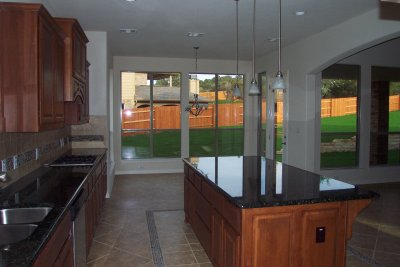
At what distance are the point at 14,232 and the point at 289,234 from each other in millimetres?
1771

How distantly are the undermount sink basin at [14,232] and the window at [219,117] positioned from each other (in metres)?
6.83

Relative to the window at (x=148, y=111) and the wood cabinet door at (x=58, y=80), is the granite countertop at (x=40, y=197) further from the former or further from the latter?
the window at (x=148, y=111)

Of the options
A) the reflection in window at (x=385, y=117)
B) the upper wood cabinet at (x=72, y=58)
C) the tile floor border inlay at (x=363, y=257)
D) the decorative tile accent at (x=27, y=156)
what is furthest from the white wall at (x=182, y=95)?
the tile floor border inlay at (x=363, y=257)

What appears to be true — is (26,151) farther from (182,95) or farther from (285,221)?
(182,95)

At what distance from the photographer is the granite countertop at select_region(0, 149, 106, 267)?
157cm

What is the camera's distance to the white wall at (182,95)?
317 inches

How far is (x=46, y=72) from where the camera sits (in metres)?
2.94

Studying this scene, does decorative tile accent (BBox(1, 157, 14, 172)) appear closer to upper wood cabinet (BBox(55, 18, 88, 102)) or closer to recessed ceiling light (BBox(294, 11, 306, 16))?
upper wood cabinet (BBox(55, 18, 88, 102))

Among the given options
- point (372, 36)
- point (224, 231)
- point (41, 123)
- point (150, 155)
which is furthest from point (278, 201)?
point (150, 155)

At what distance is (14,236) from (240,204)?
140cm

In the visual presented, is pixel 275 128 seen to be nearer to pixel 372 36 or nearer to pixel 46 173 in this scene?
pixel 372 36

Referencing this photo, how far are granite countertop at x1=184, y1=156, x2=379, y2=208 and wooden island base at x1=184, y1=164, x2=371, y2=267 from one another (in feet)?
0.20

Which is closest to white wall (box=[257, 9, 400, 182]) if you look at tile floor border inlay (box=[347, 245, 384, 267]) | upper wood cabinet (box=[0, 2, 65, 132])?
tile floor border inlay (box=[347, 245, 384, 267])

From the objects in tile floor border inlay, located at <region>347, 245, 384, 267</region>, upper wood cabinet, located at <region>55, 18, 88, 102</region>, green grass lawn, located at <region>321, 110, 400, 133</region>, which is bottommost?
tile floor border inlay, located at <region>347, 245, 384, 267</region>
